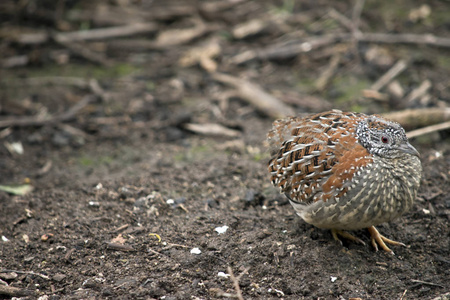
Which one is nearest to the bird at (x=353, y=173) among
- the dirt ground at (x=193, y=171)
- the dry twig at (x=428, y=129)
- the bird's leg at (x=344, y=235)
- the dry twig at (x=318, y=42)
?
the bird's leg at (x=344, y=235)

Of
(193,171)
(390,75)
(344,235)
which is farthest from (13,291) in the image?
(390,75)

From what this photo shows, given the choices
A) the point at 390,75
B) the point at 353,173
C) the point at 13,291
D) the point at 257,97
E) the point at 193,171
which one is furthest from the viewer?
the point at 390,75

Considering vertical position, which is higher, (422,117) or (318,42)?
(318,42)

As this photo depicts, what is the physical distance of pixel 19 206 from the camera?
5.03m

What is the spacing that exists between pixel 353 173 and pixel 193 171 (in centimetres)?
217

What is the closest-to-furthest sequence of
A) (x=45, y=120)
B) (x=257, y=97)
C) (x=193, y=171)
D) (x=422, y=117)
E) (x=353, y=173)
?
(x=353, y=173) → (x=193, y=171) → (x=422, y=117) → (x=45, y=120) → (x=257, y=97)

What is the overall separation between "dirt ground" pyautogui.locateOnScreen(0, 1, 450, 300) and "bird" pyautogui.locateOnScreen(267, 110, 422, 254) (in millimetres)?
442

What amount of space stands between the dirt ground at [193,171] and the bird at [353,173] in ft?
1.45

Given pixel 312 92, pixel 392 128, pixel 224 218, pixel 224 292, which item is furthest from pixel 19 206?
pixel 312 92

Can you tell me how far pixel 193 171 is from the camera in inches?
223

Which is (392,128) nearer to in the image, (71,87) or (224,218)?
(224,218)

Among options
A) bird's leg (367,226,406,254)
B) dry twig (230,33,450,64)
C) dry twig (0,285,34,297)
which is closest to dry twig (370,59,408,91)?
dry twig (230,33,450,64)

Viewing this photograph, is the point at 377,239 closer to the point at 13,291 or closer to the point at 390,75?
the point at 13,291

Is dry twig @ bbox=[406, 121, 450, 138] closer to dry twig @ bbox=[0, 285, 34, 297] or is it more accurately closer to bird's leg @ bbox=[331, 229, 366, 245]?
bird's leg @ bbox=[331, 229, 366, 245]
